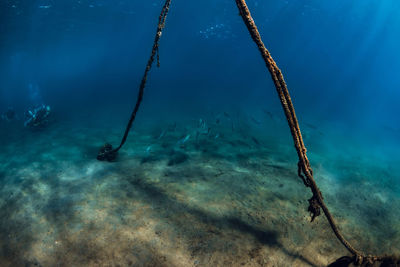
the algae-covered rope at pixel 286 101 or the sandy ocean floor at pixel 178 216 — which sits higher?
the algae-covered rope at pixel 286 101

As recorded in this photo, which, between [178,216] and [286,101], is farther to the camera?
[178,216]

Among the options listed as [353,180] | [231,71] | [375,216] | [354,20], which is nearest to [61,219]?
[375,216]

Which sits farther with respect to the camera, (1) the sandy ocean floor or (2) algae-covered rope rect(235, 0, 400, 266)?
(1) the sandy ocean floor

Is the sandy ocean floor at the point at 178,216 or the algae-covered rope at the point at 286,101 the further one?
the sandy ocean floor at the point at 178,216

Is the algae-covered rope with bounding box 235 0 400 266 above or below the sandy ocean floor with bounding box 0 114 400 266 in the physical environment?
above

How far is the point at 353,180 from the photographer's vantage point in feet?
24.0

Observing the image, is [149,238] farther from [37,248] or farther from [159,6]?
[159,6]

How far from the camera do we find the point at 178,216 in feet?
12.7

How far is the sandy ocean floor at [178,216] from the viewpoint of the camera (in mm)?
3115

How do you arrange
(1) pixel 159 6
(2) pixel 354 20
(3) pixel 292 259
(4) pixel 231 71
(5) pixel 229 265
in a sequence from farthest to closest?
(4) pixel 231 71 < (2) pixel 354 20 < (1) pixel 159 6 < (3) pixel 292 259 < (5) pixel 229 265

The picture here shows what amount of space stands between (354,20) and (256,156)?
166ft

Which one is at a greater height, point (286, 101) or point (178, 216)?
point (286, 101)

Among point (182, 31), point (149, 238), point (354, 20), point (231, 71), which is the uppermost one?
point (354, 20)

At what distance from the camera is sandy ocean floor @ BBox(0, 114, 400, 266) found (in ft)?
10.2
